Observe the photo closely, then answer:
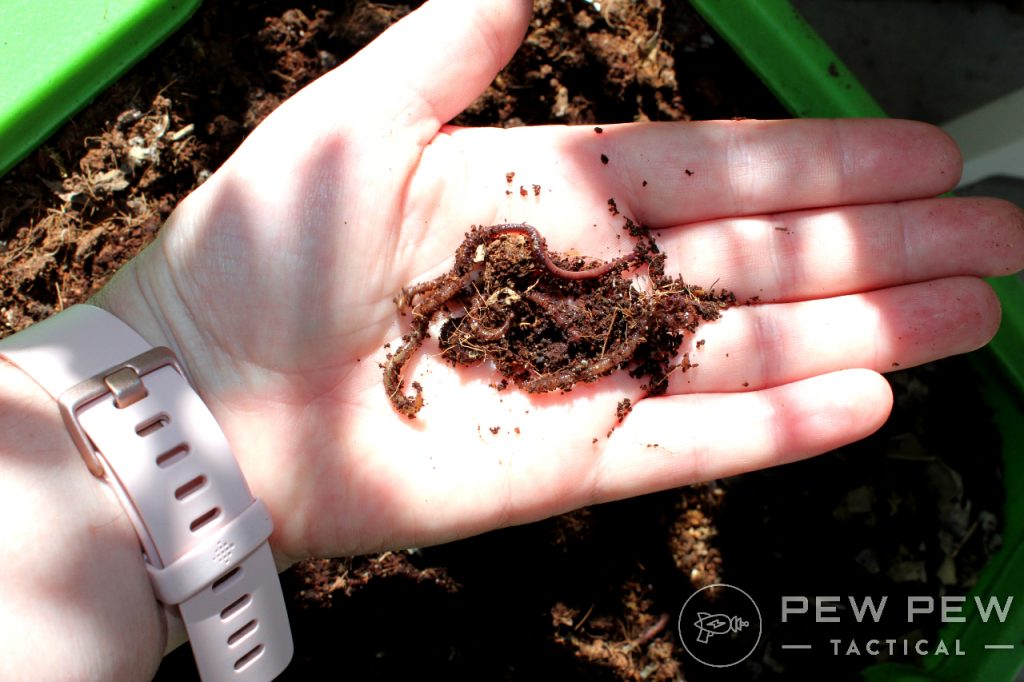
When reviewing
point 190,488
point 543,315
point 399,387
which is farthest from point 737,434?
point 190,488

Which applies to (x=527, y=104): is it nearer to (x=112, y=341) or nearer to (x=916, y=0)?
(x=112, y=341)

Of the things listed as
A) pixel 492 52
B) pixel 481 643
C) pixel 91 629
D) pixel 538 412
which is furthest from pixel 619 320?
pixel 91 629

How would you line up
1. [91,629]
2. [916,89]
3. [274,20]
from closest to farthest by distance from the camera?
[91,629]
[274,20]
[916,89]

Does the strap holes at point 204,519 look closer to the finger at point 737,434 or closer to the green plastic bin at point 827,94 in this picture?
the finger at point 737,434

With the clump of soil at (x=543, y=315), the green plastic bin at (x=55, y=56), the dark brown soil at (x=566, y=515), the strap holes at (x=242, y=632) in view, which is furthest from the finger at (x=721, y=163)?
the strap holes at (x=242, y=632)

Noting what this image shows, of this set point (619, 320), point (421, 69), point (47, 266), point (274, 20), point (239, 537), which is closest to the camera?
point (239, 537)

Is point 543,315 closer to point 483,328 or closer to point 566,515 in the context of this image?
point 483,328
